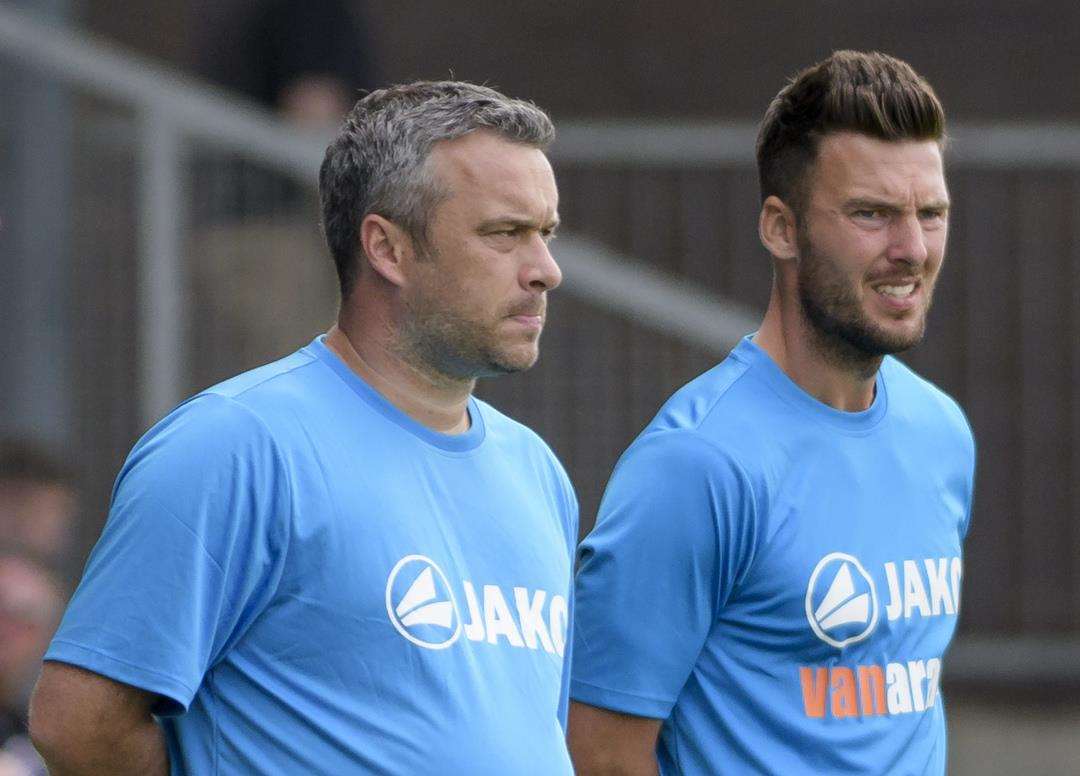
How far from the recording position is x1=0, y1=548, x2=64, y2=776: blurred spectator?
4859mm

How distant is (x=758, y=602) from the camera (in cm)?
359

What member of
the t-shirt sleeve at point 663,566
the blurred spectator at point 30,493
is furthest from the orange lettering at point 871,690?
the blurred spectator at point 30,493

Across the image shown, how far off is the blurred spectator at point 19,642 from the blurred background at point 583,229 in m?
0.03

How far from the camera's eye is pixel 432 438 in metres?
3.29

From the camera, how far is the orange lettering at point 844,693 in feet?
11.8

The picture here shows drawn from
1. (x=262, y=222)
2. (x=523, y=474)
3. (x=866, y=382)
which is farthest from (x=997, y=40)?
(x=523, y=474)

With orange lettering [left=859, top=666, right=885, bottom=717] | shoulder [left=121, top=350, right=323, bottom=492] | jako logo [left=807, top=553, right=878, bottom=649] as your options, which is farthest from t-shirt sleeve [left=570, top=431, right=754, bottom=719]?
shoulder [left=121, top=350, right=323, bottom=492]

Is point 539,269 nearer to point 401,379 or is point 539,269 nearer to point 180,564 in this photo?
point 401,379

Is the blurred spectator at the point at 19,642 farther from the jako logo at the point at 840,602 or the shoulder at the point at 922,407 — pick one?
the shoulder at the point at 922,407

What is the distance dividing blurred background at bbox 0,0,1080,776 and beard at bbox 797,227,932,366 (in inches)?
88.2

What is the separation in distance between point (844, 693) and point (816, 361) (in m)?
0.62

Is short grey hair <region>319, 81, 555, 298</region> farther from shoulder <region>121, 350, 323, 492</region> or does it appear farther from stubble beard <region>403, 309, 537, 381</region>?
shoulder <region>121, 350, 323, 492</region>

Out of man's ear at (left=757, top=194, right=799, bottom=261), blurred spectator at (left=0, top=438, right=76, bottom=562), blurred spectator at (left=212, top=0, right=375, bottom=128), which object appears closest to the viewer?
man's ear at (left=757, top=194, right=799, bottom=261)

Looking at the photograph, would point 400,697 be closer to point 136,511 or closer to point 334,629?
point 334,629
